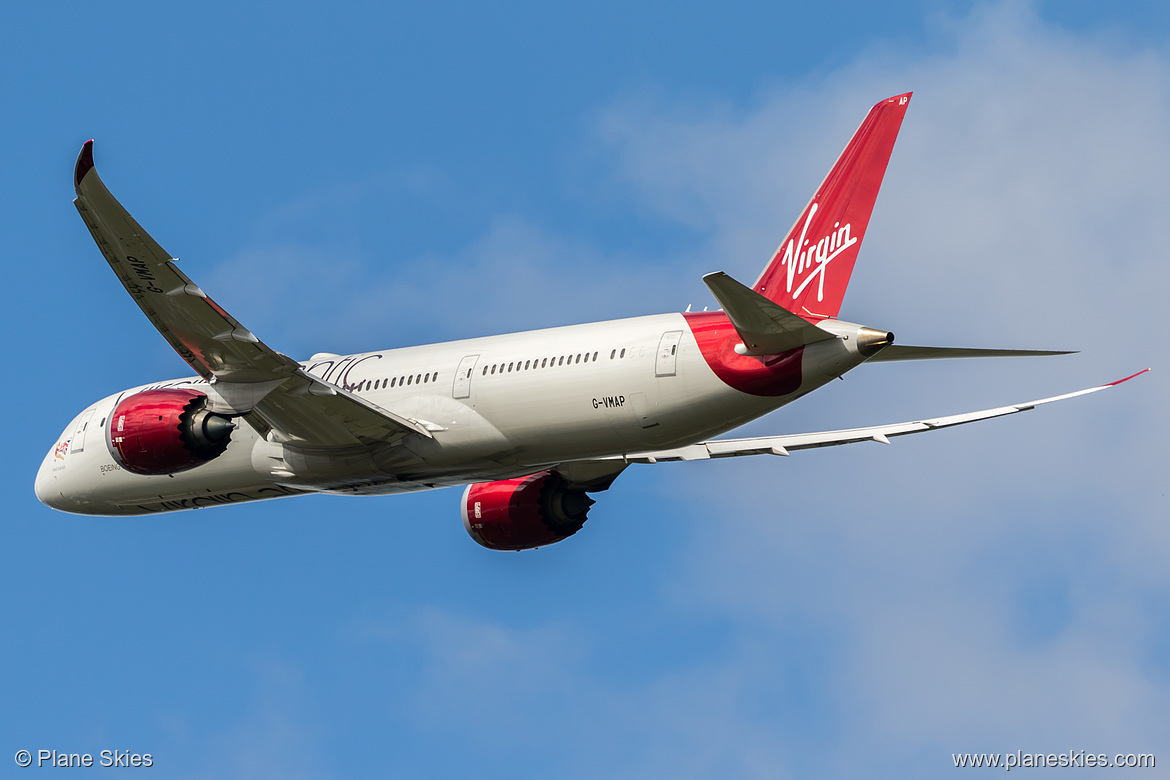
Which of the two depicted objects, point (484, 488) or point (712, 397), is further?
point (484, 488)

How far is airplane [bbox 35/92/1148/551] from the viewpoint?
25.7 m

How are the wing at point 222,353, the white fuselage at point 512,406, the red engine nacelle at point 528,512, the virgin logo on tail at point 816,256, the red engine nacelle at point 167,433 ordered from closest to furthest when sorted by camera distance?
the wing at point 222,353 → the white fuselage at point 512,406 → the virgin logo on tail at point 816,256 → the red engine nacelle at point 167,433 → the red engine nacelle at point 528,512

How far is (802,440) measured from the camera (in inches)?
1245

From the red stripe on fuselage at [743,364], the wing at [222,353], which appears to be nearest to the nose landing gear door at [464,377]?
the wing at [222,353]

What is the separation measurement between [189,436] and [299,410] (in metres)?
2.27

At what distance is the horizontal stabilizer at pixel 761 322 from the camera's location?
2358 centimetres

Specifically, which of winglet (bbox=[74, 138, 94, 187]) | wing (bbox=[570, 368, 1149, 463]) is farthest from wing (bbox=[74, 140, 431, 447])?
wing (bbox=[570, 368, 1149, 463])

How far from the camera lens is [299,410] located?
28891mm

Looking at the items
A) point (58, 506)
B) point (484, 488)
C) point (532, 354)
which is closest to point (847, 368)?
point (532, 354)

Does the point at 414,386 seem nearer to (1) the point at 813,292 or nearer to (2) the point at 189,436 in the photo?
(2) the point at 189,436

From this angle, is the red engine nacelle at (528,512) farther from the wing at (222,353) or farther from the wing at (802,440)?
the wing at (222,353)

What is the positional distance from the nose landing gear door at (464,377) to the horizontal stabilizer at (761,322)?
5.99 m

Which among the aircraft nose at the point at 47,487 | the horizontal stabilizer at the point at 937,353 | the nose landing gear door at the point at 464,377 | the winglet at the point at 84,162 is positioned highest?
the winglet at the point at 84,162

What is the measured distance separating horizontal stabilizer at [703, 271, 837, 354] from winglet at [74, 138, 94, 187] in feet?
33.3
